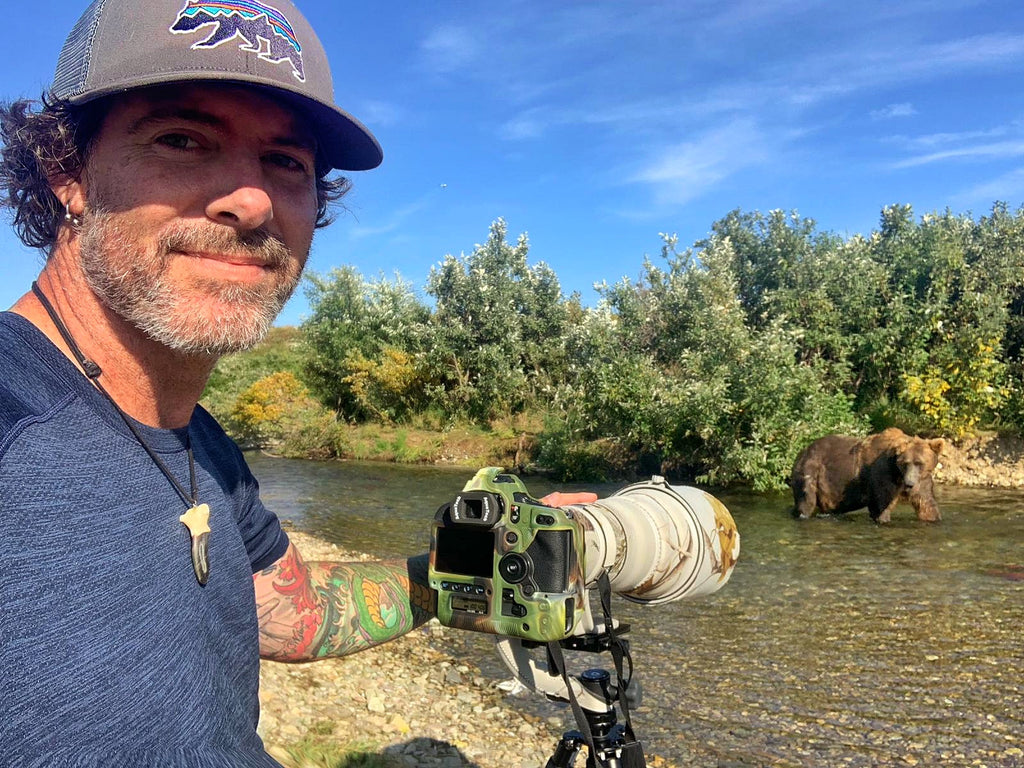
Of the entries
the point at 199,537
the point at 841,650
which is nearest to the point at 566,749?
the point at 199,537

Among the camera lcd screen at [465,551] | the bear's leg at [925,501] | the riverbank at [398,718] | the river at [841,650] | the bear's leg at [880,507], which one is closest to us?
the camera lcd screen at [465,551]

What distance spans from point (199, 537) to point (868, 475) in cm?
1197

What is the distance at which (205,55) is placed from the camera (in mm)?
1503

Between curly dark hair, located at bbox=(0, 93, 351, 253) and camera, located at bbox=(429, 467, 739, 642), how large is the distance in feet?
3.83

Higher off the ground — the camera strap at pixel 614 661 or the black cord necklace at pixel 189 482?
the black cord necklace at pixel 189 482

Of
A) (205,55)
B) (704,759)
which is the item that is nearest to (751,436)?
(704,759)

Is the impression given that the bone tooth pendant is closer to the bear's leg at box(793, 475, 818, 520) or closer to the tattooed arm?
the tattooed arm

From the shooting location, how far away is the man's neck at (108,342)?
5.11 ft

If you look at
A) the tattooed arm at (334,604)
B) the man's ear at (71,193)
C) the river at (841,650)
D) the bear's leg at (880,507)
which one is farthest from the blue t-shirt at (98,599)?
the bear's leg at (880,507)

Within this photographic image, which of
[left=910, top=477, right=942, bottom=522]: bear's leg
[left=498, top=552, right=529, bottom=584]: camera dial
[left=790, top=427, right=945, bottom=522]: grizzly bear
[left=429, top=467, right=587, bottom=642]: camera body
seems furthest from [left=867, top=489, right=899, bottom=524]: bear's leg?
[left=498, top=552, right=529, bottom=584]: camera dial

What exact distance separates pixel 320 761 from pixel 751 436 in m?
12.3

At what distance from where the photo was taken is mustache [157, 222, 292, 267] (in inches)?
62.8

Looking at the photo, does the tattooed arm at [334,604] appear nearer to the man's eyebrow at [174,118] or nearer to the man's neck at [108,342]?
the man's neck at [108,342]

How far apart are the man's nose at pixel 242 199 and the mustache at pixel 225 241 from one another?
22mm
